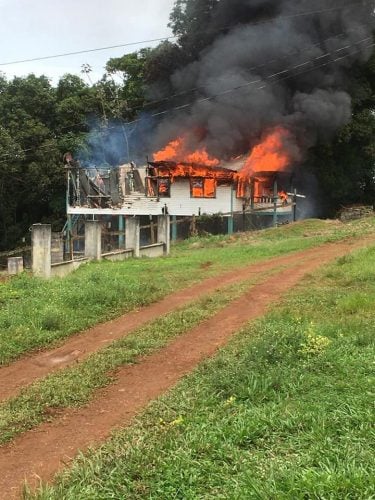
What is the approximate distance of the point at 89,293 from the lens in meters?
10.4

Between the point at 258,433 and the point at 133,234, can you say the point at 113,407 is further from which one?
the point at 133,234

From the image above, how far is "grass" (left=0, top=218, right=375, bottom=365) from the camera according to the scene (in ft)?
27.8

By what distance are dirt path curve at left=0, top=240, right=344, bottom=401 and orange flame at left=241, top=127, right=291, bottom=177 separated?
18413 millimetres

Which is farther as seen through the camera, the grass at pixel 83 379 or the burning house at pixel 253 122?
the burning house at pixel 253 122

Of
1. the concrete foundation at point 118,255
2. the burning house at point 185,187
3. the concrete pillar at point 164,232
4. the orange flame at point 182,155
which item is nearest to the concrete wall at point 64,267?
the concrete foundation at point 118,255

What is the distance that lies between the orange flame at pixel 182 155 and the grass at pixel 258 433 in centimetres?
2496

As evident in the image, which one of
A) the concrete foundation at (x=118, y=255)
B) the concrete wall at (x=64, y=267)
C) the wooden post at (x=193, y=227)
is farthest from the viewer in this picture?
the wooden post at (x=193, y=227)

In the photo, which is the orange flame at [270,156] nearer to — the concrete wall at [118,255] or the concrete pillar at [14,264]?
the concrete wall at [118,255]

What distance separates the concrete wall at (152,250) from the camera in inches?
797

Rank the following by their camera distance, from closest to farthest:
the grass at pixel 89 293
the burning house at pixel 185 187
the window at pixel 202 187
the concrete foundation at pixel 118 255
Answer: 1. the grass at pixel 89 293
2. the concrete foundation at pixel 118 255
3. the burning house at pixel 185 187
4. the window at pixel 202 187

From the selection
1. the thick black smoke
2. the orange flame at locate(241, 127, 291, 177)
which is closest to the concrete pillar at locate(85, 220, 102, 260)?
the orange flame at locate(241, 127, 291, 177)

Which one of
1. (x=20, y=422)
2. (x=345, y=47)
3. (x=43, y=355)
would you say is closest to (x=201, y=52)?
(x=345, y=47)

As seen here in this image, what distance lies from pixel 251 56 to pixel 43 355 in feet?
90.2

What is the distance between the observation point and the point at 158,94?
3616 cm
